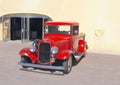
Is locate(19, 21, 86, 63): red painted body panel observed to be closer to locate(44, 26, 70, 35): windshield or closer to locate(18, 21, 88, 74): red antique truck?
locate(18, 21, 88, 74): red antique truck

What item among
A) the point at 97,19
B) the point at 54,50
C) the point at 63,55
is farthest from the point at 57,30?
the point at 97,19

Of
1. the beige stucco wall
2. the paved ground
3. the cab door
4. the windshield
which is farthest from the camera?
the beige stucco wall

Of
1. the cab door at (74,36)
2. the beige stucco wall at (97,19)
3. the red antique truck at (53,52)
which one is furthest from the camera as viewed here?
the beige stucco wall at (97,19)

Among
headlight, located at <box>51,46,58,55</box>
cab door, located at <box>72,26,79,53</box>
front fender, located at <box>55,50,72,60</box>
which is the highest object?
cab door, located at <box>72,26,79,53</box>

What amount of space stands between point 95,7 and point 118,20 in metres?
2.15

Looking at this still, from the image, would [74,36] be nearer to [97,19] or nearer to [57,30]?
[57,30]

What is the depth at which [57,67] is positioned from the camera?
9.67 m

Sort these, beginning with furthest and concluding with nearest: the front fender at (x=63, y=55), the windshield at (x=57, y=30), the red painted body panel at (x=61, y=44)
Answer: the windshield at (x=57, y=30) < the red painted body panel at (x=61, y=44) < the front fender at (x=63, y=55)

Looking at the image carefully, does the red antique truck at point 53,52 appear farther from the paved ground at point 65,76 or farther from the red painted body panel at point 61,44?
the paved ground at point 65,76

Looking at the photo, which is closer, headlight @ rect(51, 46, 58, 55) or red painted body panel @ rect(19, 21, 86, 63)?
headlight @ rect(51, 46, 58, 55)

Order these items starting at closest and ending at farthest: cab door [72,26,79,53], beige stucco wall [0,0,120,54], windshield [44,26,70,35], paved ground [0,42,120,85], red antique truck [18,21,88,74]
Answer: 1. paved ground [0,42,120,85]
2. red antique truck [18,21,88,74]
3. windshield [44,26,70,35]
4. cab door [72,26,79,53]
5. beige stucco wall [0,0,120,54]

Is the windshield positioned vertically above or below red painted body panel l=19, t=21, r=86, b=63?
above

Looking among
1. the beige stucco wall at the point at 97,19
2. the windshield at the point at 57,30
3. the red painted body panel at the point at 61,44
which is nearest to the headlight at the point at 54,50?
the red painted body panel at the point at 61,44

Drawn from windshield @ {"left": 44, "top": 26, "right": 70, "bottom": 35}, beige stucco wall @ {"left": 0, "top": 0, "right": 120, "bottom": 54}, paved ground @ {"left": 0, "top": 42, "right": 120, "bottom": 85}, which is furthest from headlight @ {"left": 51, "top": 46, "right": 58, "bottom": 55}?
beige stucco wall @ {"left": 0, "top": 0, "right": 120, "bottom": 54}
